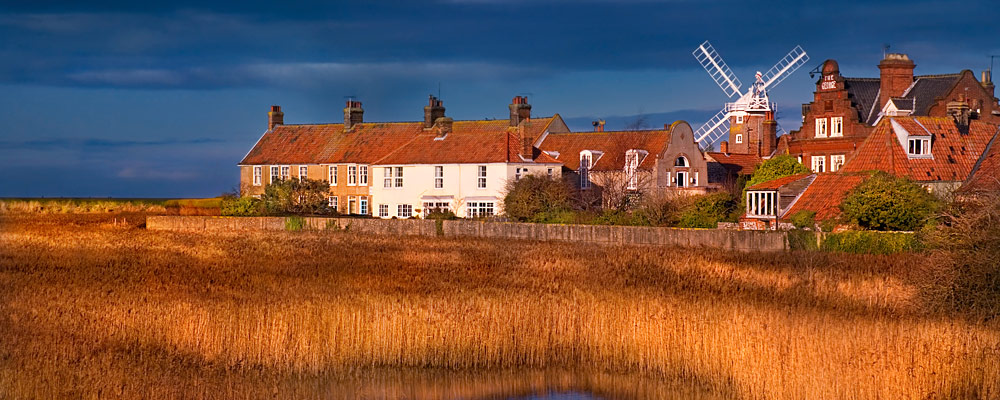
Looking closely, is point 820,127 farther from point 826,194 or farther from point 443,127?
point 443,127

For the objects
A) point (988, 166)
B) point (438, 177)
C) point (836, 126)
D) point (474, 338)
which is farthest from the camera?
point (438, 177)

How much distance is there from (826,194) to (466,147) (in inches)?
1063

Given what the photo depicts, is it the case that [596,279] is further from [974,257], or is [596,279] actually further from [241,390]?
[241,390]

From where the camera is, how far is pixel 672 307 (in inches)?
932

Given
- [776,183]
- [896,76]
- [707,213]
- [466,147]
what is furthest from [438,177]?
[896,76]

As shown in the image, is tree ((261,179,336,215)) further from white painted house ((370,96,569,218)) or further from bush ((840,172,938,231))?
bush ((840,172,938,231))

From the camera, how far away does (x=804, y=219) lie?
46.8 metres

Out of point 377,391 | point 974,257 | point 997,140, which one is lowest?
point 377,391

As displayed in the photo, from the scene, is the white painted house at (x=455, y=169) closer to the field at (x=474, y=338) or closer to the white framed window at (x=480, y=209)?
the white framed window at (x=480, y=209)

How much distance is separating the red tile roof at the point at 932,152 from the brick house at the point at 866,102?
11.6 meters

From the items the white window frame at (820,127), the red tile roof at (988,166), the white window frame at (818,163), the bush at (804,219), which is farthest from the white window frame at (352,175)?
the red tile roof at (988,166)

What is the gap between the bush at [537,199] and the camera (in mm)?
60656

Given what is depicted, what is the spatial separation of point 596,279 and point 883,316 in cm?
991

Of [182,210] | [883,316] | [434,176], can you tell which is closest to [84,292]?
[883,316]
